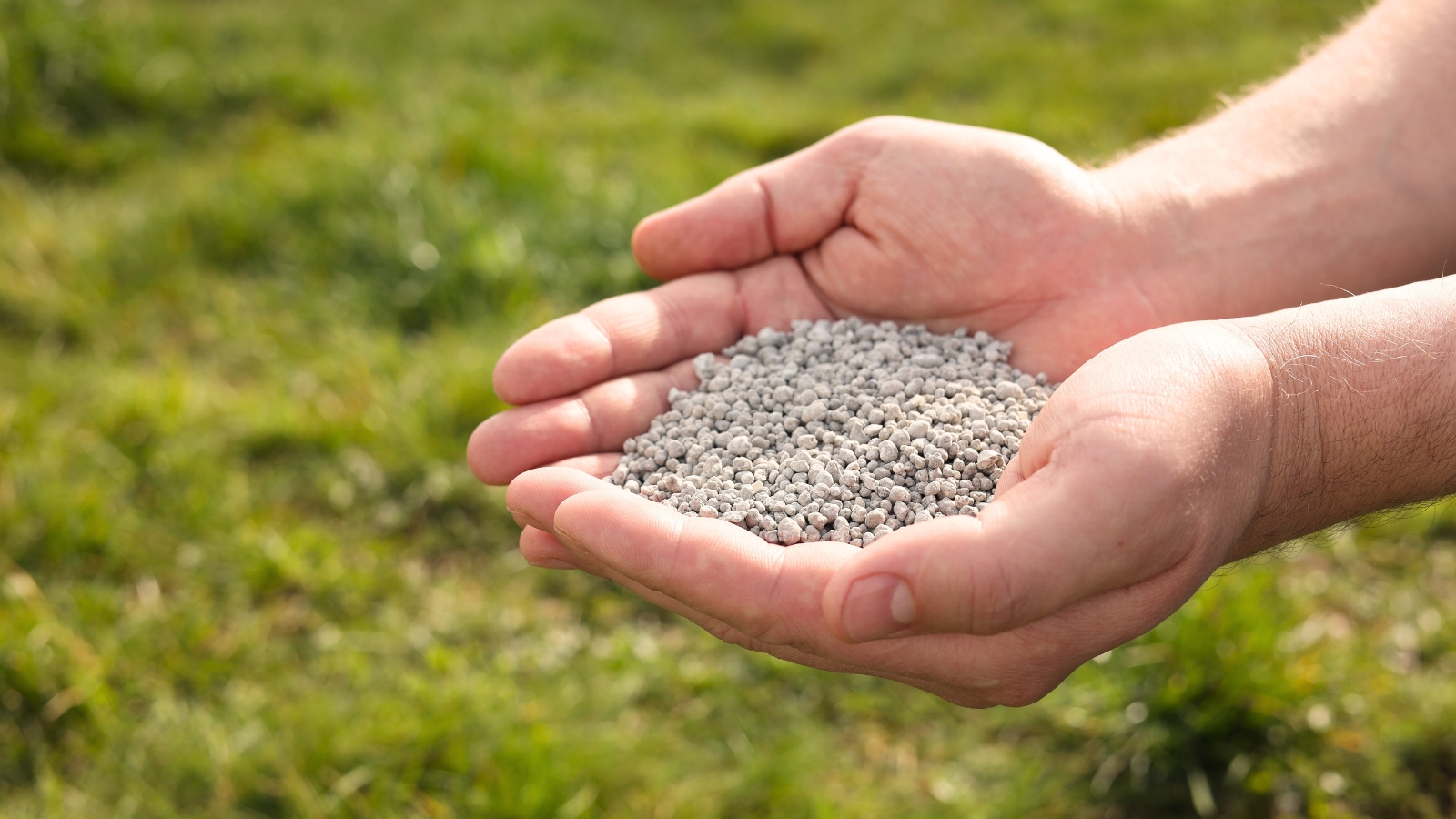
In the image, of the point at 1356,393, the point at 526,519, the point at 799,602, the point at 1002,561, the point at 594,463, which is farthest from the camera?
the point at 594,463

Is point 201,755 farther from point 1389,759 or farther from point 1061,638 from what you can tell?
point 1389,759

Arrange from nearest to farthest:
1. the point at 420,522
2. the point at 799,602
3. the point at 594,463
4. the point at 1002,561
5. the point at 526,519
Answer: the point at 1002,561 < the point at 799,602 < the point at 526,519 < the point at 594,463 < the point at 420,522

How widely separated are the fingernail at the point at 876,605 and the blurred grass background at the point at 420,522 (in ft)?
4.12

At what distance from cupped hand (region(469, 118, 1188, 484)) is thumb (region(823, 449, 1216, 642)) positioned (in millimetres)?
896

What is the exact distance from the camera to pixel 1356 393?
190 cm

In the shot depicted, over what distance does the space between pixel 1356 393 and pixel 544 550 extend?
1620mm

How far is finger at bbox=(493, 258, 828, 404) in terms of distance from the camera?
2285 mm

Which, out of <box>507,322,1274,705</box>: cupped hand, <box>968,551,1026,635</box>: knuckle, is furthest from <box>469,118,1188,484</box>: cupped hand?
<box>968,551,1026,635</box>: knuckle

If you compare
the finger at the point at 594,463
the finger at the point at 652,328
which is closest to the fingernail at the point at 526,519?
the finger at the point at 594,463

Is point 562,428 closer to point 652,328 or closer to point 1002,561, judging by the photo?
point 652,328

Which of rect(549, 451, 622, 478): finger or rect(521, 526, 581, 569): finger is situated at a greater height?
rect(549, 451, 622, 478): finger

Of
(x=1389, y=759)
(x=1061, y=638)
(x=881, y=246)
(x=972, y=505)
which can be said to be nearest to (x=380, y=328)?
(x=881, y=246)

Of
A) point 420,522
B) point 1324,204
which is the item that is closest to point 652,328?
point 420,522

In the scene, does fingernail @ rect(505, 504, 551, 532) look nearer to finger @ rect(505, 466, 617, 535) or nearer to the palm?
finger @ rect(505, 466, 617, 535)
